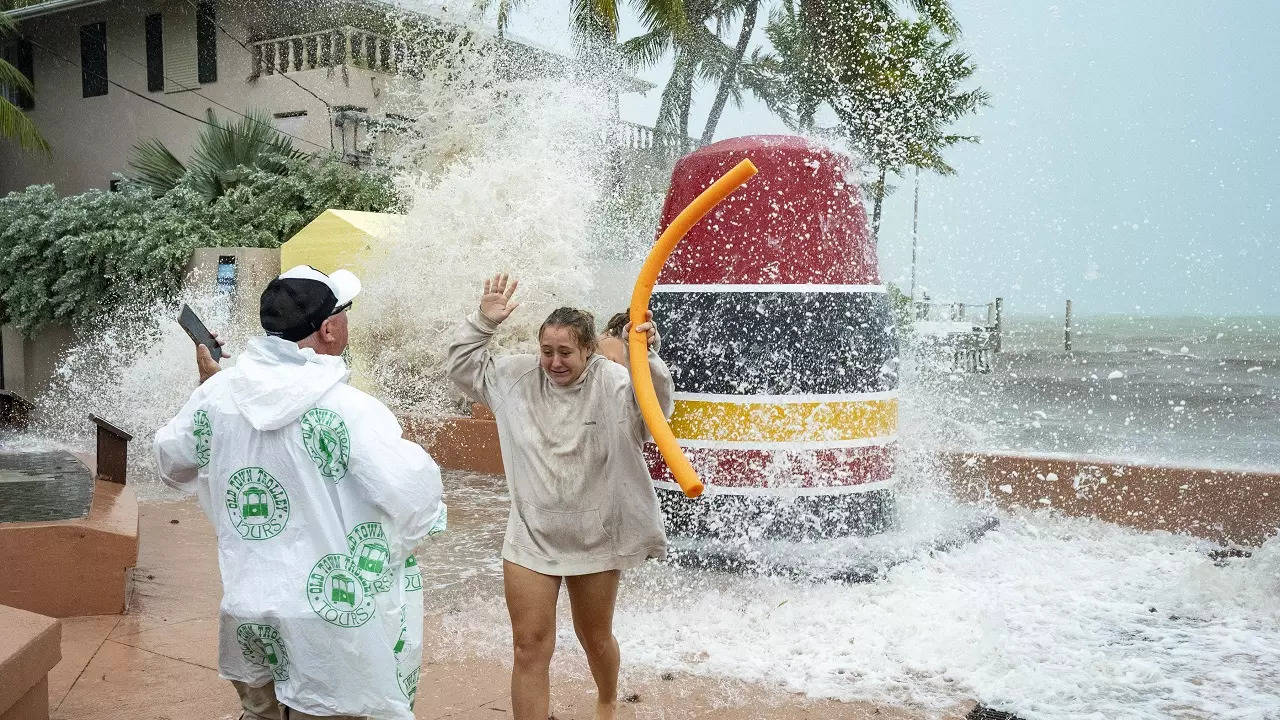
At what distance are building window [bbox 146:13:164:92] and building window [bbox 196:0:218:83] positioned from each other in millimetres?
1173

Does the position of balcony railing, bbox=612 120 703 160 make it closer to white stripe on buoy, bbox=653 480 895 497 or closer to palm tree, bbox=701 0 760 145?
palm tree, bbox=701 0 760 145

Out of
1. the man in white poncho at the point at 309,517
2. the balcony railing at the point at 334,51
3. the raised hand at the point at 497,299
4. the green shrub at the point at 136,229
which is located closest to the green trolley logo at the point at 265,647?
the man in white poncho at the point at 309,517

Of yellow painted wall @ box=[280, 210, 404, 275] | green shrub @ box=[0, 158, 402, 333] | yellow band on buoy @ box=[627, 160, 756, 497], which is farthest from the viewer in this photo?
green shrub @ box=[0, 158, 402, 333]

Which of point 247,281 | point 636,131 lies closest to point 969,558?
point 247,281

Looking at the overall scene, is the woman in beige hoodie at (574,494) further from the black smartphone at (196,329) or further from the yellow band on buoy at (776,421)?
the yellow band on buoy at (776,421)

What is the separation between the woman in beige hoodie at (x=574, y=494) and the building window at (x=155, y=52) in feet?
68.4

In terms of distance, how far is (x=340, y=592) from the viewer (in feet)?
8.02

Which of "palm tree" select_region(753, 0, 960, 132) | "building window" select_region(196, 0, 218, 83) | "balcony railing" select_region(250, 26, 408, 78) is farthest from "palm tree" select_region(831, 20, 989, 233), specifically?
"building window" select_region(196, 0, 218, 83)

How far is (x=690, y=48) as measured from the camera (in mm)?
23188

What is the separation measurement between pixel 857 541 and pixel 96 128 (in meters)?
22.1

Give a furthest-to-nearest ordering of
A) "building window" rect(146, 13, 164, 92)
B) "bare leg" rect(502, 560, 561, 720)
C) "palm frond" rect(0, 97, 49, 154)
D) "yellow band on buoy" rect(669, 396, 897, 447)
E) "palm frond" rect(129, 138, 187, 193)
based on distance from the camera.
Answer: "building window" rect(146, 13, 164, 92), "palm frond" rect(0, 97, 49, 154), "palm frond" rect(129, 138, 187, 193), "yellow band on buoy" rect(669, 396, 897, 447), "bare leg" rect(502, 560, 561, 720)

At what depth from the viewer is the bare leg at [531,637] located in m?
3.53

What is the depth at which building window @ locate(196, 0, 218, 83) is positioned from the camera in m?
20.7

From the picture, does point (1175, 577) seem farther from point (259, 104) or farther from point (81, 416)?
point (259, 104)
